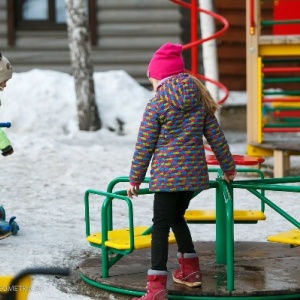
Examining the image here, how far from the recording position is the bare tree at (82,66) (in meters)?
14.1

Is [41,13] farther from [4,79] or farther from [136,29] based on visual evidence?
[4,79]

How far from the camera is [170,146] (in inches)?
199

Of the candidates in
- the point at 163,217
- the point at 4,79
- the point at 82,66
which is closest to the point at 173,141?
the point at 163,217

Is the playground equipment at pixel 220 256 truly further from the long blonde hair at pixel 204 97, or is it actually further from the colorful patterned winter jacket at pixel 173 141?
the long blonde hair at pixel 204 97

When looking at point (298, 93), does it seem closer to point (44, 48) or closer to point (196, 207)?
point (196, 207)

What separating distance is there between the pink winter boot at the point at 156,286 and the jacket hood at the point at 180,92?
87cm

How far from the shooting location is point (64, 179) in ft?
33.9

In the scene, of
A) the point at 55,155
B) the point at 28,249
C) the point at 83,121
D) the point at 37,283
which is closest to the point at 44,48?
the point at 83,121

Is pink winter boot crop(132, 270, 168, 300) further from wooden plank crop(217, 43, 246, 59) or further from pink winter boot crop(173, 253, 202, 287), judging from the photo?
wooden plank crop(217, 43, 246, 59)

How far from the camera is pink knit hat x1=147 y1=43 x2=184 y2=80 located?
518cm

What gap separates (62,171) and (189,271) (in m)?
5.56

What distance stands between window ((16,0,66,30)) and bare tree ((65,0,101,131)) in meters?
2.56

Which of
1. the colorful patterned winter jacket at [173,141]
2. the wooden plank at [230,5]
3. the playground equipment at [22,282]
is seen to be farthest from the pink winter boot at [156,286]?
the wooden plank at [230,5]

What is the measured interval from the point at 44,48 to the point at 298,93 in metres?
6.14
